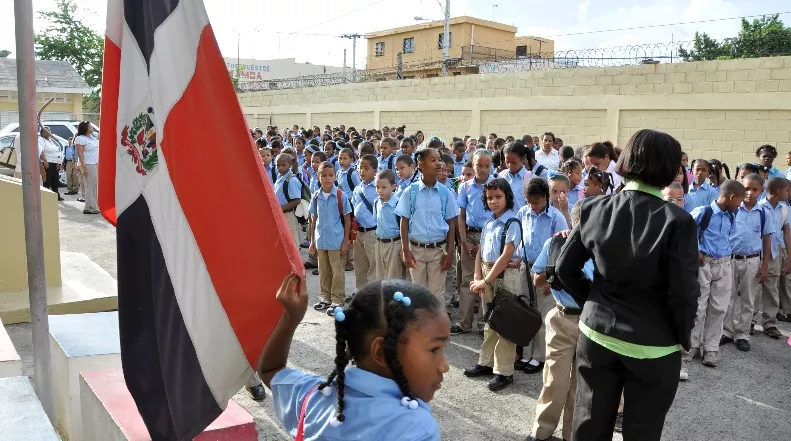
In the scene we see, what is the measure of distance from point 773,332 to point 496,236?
347 centimetres

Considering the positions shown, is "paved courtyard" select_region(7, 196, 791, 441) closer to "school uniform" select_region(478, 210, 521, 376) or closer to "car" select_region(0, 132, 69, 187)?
"school uniform" select_region(478, 210, 521, 376)

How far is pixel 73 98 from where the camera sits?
31.7 m

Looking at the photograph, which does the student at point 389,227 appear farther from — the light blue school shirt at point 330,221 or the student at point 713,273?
the student at point 713,273

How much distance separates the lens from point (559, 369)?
4023 millimetres

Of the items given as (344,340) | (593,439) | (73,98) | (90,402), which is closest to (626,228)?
(593,439)

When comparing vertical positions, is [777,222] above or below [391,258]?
above

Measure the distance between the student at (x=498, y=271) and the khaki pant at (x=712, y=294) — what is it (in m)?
1.87

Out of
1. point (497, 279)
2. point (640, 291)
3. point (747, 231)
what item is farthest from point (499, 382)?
point (747, 231)

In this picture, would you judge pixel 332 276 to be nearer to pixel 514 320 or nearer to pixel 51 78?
pixel 514 320

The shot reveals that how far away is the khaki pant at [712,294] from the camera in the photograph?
229 inches

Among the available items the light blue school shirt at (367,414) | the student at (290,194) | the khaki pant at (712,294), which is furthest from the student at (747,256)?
the light blue school shirt at (367,414)

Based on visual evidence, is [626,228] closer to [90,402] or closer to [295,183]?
[90,402]

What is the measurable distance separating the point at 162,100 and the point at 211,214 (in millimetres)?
398

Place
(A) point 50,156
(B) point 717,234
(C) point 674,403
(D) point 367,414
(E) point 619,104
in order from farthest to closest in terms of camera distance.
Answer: (E) point 619,104 → (A) point 50,156 → (B) point 717,234 → (C) point 674,403 → (D) point 367,414
